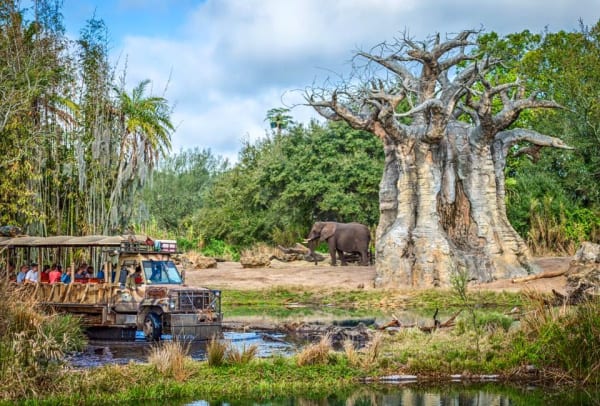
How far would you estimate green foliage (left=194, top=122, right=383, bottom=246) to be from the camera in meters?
38.6

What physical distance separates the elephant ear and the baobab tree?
5177mm

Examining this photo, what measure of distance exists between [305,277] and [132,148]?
884cm

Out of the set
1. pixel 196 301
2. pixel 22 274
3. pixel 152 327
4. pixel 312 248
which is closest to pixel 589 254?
pixel 196 301

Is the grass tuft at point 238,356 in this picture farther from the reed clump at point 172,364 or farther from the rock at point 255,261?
the rock at point 255,261

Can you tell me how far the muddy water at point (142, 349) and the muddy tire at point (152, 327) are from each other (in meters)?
0.21

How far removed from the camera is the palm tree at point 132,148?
84.9 feet

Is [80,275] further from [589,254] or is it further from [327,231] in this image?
[327,231]

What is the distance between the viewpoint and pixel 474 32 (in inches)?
1081

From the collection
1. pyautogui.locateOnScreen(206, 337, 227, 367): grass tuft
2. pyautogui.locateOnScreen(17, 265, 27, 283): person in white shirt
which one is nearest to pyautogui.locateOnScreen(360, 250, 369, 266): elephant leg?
pyautogui.locateOnScreen(17, 265, 27, 283): person in white shirt

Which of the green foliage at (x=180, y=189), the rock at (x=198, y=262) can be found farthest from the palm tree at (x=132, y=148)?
the green foliage at (x=180, y=189)

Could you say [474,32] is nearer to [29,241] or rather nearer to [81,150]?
[81,150]

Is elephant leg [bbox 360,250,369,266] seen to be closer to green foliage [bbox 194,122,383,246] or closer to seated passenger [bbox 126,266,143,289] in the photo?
green foliage [bbox 194,122,383,246]

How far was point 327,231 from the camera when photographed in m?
35.4

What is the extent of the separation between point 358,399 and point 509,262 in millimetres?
17129
